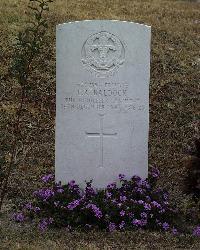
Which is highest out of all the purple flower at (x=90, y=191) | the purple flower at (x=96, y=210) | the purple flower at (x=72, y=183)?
the purple flower at (x=72, y=183)

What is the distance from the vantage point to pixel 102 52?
6.39m

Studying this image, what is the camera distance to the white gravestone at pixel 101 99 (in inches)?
252

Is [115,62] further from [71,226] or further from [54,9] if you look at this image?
[54,9]

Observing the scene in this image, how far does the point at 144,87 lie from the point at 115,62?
410 mm

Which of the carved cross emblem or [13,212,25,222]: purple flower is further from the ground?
the carved cross emblem

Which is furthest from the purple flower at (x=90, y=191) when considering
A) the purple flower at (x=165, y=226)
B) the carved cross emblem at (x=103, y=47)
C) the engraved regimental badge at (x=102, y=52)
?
the carved cross emblem at (x=103, y=47)

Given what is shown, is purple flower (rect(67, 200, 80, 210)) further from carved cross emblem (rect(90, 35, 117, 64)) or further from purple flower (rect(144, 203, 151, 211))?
carved cross emblem (rect(90, 35, 117, 64))

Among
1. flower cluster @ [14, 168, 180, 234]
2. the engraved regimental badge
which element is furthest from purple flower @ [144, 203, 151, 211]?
the engraved regimental badge

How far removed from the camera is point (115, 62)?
643 cm

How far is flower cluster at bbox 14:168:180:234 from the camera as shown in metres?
6.01

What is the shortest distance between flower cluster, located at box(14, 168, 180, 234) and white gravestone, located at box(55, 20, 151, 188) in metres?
0.22

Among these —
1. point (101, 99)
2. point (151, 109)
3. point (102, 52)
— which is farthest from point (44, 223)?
point (151, 109)

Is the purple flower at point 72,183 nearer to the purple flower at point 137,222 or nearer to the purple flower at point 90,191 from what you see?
the purple flower at point 90,191

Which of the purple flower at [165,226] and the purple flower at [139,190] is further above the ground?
the purple flower at [139,190]
